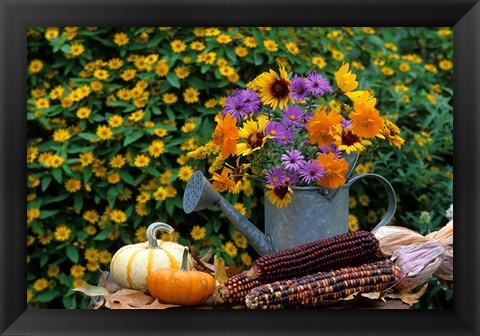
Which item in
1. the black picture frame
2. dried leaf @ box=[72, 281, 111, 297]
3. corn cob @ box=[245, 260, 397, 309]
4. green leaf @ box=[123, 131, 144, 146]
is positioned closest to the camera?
the black picture frame

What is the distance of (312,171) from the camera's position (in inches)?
49.1

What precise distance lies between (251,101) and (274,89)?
5cm

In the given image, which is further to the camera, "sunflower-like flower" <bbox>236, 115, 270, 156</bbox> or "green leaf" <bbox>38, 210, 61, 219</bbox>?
"green leaf" <bbox>38, 210, 61, 219</bbox>

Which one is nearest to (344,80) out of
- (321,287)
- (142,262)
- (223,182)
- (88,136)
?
(223,182)

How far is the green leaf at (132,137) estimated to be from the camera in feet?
7.57

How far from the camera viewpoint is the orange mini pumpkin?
3.93ft

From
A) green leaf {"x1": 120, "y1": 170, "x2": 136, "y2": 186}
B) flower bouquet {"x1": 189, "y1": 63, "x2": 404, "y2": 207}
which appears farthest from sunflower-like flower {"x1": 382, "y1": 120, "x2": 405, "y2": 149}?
green leaf {"x1": 120, "y1": 170, "x2": 136, "y2": 186}

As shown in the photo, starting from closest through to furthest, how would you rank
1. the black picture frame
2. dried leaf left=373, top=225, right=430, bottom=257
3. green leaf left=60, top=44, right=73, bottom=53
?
the black picture frame
dried leaf left=373, top=225, right=430, bottom=257
green leaf left=60, top=44, right=73, bottom=53

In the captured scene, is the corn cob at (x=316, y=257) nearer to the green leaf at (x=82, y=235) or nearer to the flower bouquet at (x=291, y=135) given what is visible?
the flower bouquet at (x=291, y=135)

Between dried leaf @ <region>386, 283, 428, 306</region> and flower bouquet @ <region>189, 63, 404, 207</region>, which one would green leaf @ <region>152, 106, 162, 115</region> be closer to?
flower bouquet @ <region>189, 63, 404, 207</region>

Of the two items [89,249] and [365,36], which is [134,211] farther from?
[365,36]

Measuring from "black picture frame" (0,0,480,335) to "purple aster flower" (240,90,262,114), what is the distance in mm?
337

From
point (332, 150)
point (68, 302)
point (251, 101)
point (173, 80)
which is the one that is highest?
point (173, 80)
